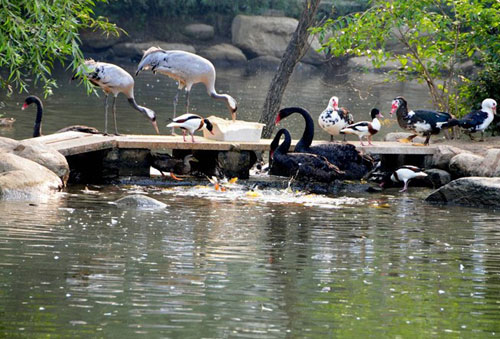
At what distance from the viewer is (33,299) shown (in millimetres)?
7609

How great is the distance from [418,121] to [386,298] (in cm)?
883

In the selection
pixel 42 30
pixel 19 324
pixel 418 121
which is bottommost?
pixel 19 324

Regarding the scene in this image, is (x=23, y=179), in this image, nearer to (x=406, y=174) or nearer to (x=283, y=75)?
(x=406, y=174)

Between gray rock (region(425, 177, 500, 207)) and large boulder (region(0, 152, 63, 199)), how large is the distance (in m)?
5.60

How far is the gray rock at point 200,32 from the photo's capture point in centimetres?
4556

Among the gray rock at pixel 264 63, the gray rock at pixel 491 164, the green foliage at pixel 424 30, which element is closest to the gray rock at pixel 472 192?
the gray rock at pixel 491 164

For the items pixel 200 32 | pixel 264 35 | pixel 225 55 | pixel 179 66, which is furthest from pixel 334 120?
pixel 200 32

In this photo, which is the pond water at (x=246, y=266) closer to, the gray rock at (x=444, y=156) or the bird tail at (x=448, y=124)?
the gray rock at (x=444, y=156)

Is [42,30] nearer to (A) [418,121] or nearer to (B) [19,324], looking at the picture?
(B) [19,324]

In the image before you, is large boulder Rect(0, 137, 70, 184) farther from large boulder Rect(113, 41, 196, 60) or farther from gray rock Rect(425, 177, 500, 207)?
large boulder Rect(113, 41, 196, 60)

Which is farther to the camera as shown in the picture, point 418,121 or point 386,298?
point 418,121

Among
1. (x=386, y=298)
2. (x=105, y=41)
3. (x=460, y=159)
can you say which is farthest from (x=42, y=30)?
(x=105, y=41)

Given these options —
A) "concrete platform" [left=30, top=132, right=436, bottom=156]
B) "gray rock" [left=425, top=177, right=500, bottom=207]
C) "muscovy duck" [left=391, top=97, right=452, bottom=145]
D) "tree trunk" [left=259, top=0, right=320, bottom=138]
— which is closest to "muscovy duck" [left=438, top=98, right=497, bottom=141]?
"muscovy duck" [left=391, top=97, right=452, bottom=145]

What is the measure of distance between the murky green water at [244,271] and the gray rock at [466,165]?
2.01 meters
